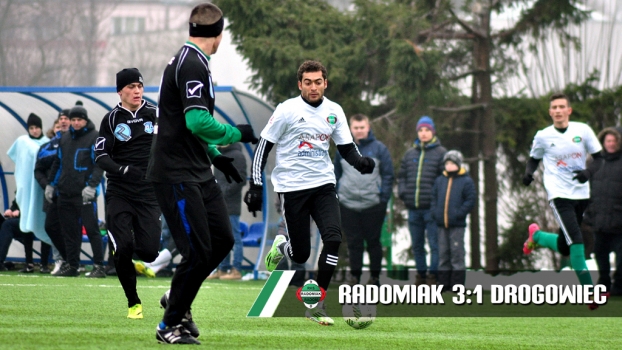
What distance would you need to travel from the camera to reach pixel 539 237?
1277cm

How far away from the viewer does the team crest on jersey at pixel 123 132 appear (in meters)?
8.59

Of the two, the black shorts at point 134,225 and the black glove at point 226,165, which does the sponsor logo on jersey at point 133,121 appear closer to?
the black shorts at point 134,225

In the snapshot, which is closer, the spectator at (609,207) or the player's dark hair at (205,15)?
the player's dark hair at (205,15)

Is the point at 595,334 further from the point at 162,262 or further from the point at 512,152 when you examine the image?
the point at 512,152

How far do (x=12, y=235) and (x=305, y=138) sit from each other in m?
8.45

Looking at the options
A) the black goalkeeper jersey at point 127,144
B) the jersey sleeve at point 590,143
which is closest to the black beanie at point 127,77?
the black goalkeeper jersey at point 127,144

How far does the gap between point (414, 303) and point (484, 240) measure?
6.74 metres

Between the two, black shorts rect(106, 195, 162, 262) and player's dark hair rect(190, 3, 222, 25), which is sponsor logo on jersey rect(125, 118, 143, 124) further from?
player's dark hair rect(190, 3, 222, 25)

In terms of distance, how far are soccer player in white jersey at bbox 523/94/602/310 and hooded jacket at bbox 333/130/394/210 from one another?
95.8 inches

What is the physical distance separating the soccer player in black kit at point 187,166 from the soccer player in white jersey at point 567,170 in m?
5.83

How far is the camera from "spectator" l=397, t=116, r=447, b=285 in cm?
1358

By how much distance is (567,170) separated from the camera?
11.2 m

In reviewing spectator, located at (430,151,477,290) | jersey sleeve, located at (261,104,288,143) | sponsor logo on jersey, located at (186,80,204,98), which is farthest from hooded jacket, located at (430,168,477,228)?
sponsor logo on jersey, located at (186,80,204,98)

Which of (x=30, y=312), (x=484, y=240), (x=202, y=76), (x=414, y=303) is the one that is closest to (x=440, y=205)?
(x=414, y=303)
